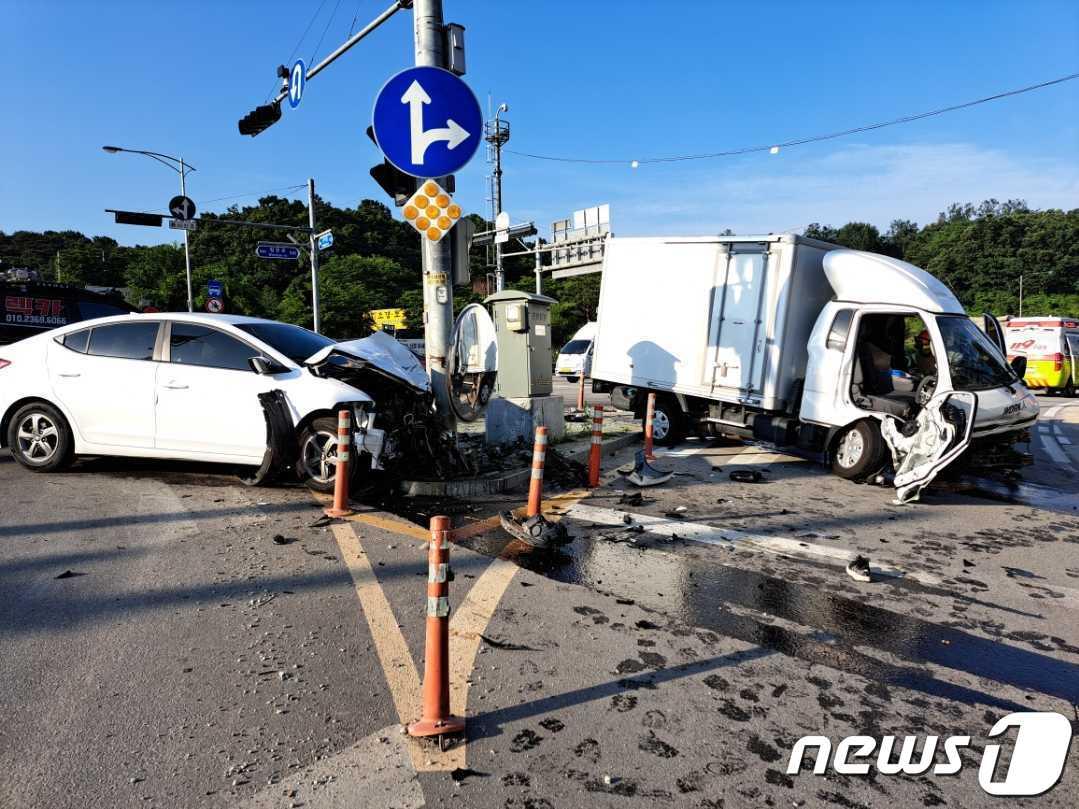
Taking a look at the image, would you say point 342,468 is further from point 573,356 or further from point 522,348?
point 573,356

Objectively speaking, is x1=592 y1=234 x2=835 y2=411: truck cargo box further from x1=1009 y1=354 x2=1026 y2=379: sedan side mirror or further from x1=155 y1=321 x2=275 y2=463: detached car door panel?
x1=155 y1=321 x2=275 y2=463: detached car door panel

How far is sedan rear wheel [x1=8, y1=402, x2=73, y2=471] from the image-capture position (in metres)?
6.68

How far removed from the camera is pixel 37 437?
6.71 m

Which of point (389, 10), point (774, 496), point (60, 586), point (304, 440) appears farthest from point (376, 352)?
point (389, 10)

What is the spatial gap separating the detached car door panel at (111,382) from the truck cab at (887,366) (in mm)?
7528

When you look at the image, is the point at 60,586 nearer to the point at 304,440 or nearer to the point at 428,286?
the point at 304,440

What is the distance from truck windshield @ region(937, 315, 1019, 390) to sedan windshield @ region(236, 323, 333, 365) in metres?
6.90

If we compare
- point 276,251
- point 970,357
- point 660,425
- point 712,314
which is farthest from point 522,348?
point 276,251

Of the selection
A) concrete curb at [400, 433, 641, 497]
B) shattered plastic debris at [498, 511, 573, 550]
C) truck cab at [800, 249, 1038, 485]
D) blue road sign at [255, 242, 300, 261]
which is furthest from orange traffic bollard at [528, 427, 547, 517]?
blue road sign at [255, 242, 300, 261]

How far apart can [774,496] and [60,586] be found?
6241 mm

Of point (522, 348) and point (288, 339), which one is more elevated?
point (288, 339)

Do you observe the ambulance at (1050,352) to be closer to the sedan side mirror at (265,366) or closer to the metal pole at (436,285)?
the metal pole at (436,285)

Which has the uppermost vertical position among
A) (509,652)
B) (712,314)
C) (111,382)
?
(712,314)

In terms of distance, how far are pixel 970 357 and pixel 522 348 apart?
5.56 m
